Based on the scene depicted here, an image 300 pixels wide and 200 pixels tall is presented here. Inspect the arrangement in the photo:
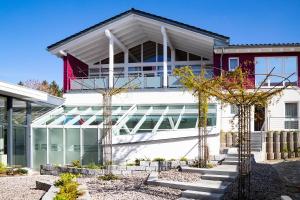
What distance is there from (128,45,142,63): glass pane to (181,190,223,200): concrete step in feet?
54.7

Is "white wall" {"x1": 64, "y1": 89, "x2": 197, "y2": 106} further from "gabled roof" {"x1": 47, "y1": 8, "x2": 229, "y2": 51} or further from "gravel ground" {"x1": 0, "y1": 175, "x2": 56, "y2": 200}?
"gravel ground" {"x1": 0, "y1": 175, "x2": 56, "y2": 200}

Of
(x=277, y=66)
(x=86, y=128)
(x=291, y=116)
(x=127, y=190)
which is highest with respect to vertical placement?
(x=277, y=66)

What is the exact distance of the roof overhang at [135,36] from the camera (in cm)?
2167

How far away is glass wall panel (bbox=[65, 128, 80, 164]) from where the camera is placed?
1641 cm

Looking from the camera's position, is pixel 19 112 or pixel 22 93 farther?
pixel 19 112

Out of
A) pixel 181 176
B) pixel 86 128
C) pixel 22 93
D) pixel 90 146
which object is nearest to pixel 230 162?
pixel 181 176

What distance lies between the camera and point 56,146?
16812 mm

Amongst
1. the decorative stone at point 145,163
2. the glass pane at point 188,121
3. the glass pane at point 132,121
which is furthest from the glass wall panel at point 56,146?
the glass pane at point 188,121

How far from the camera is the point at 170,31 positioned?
22531 mm

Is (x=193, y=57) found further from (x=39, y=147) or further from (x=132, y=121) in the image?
(x=39, y=147)

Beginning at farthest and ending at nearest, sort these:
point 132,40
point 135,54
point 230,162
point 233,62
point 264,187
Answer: point 135,54 < point 132,40 < point 233,62 < point 230,162 < point 264,187

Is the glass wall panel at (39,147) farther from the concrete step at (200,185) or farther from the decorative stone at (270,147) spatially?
the decorative stone at (270,147)

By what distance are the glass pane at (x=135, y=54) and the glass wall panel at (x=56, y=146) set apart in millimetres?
10381

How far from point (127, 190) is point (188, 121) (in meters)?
7.28
